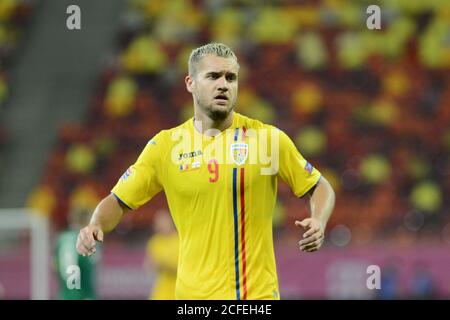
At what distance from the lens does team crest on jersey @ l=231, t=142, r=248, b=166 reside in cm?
486

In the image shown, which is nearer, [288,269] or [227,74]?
[227,74]

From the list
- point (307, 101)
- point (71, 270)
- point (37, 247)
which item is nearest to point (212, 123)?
point (71, 270)

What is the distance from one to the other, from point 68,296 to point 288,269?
141 inches

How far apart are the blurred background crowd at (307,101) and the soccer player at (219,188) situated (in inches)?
286

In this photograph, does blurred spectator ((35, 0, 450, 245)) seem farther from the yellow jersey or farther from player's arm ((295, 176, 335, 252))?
the yellow jersey

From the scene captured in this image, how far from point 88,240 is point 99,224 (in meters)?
0.18

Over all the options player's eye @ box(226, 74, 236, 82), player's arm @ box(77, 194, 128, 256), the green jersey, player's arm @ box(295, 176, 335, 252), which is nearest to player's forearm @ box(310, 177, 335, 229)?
player's arm @ box(295, 176, 335, 252)

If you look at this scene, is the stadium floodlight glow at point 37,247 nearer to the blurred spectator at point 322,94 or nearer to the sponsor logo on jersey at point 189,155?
the blurred spectator at point 322,94

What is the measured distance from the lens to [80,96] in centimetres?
1609

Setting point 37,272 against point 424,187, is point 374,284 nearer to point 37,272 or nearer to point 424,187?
point 424,187

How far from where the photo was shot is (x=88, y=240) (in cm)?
474

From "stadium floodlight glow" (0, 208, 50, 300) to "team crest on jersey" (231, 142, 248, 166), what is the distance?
7.50 m
